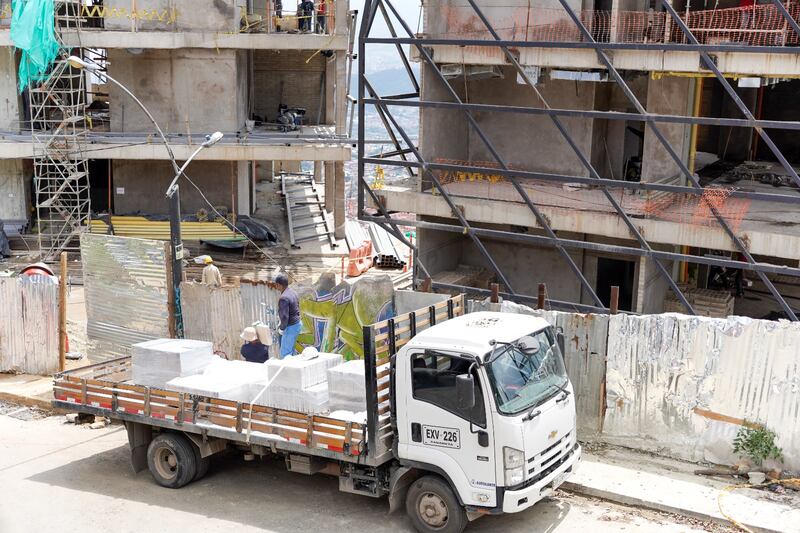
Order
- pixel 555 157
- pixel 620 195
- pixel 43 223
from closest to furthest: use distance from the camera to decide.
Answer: pixel 620 195, pixel 555 157, pixel 43 223

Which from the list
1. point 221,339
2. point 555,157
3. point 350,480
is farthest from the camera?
point 555,157

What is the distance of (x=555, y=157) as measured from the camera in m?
24.3

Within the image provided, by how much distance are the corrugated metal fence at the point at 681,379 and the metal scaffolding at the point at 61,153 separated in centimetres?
1951

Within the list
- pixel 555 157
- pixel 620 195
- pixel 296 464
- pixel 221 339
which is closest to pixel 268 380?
pixel 296 464

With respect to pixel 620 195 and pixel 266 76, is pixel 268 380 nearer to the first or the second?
pixel 620 195

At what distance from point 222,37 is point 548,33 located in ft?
44.1

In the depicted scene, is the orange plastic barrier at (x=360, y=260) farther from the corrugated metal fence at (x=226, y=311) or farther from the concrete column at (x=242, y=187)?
the corrugated metal fence at (x=226, y=311)

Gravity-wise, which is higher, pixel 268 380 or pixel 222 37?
pixel 222 37

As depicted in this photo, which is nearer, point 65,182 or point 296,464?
point 296,464

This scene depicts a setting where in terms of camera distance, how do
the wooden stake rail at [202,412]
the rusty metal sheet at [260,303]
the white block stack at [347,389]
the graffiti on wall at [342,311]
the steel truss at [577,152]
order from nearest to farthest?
1. the wooden stake rail at [202,412]
2. the white block stack at [347,389]
3. the graffiti on wall at [342,311]
4. the rusty metal sheet at [260,303]
5. the steel truss at [577,152]

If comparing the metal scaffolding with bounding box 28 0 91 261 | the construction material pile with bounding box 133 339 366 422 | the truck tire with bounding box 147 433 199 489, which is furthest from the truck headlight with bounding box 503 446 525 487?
the metal scaffolding with bounding box 28 0 91 261

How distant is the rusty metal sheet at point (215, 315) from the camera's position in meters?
17.2

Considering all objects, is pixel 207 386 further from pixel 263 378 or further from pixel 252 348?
pixel 252 348

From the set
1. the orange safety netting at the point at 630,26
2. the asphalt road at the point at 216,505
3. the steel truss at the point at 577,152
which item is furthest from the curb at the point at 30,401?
the orange safety netting at the point at 630,26
